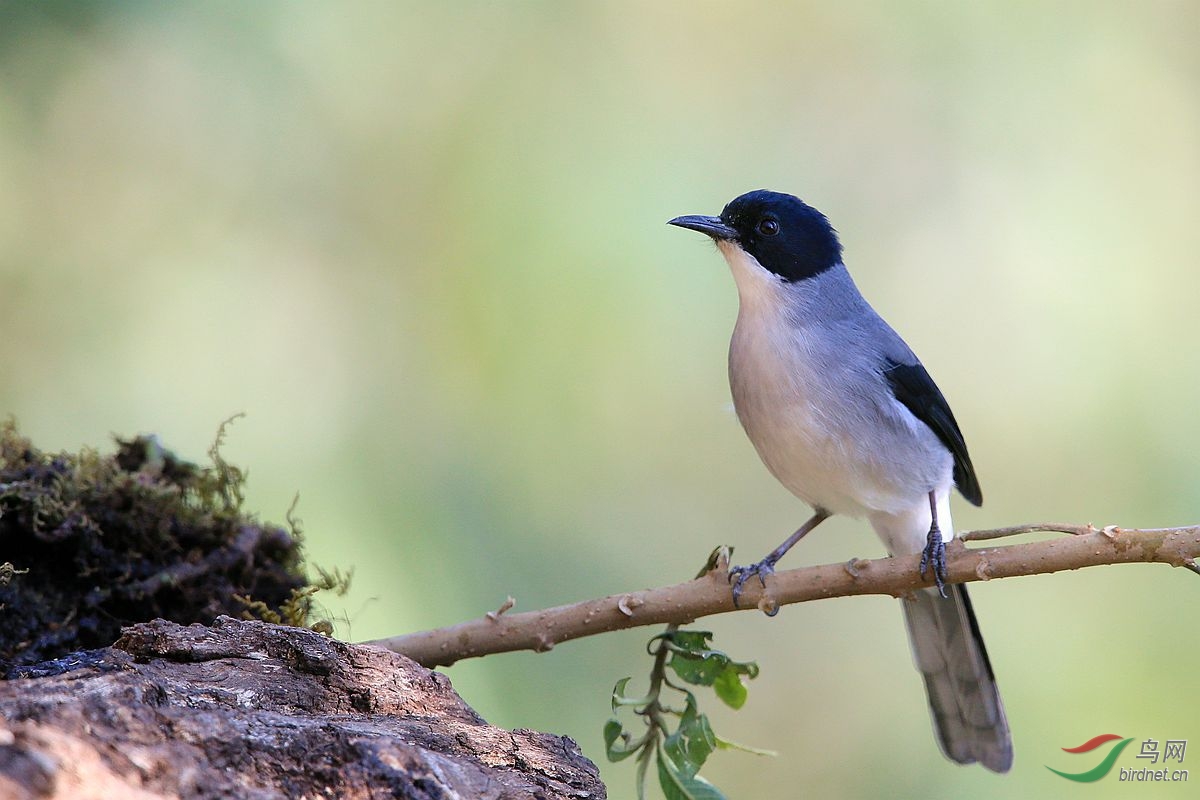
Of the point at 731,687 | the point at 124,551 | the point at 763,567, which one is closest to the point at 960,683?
the point at 763,567

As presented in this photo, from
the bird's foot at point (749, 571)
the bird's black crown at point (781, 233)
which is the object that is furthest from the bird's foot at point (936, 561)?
the bird's black crown at point (781, 233)

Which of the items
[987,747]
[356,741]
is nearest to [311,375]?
[987,747]

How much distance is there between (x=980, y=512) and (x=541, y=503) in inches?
117

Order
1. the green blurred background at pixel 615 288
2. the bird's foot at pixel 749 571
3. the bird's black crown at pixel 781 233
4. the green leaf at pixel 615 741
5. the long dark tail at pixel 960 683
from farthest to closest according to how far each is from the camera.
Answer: the green blurred background at pixel 615 288 < the bird's black crown at pixel 781 233 < the long dark tail at pixel 960 683 < the bird's foot at pixel 749 571 < the green leaf at pixel 615 741

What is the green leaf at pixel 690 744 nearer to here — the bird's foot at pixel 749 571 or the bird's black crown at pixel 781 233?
the bird's foot at pixel 749 571

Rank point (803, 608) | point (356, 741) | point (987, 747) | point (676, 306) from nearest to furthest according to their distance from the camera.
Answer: point (356, 741), point (987, 747), point (676, 306), point (803, 608)

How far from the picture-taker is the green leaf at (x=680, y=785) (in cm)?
299

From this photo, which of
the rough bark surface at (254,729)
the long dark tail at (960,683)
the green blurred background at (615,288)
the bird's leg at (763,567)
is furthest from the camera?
the green blurred background at (615,288)

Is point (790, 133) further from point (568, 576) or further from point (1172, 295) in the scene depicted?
point (568, 576)

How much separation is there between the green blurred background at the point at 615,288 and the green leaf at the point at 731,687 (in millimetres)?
2557

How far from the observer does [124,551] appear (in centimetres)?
317

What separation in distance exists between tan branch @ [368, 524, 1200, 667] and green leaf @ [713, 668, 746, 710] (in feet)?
0.61

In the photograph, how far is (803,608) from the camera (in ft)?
24.5

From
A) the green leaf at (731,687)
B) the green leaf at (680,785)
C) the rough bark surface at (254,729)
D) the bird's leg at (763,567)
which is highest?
the bird's leg at (763,567)
